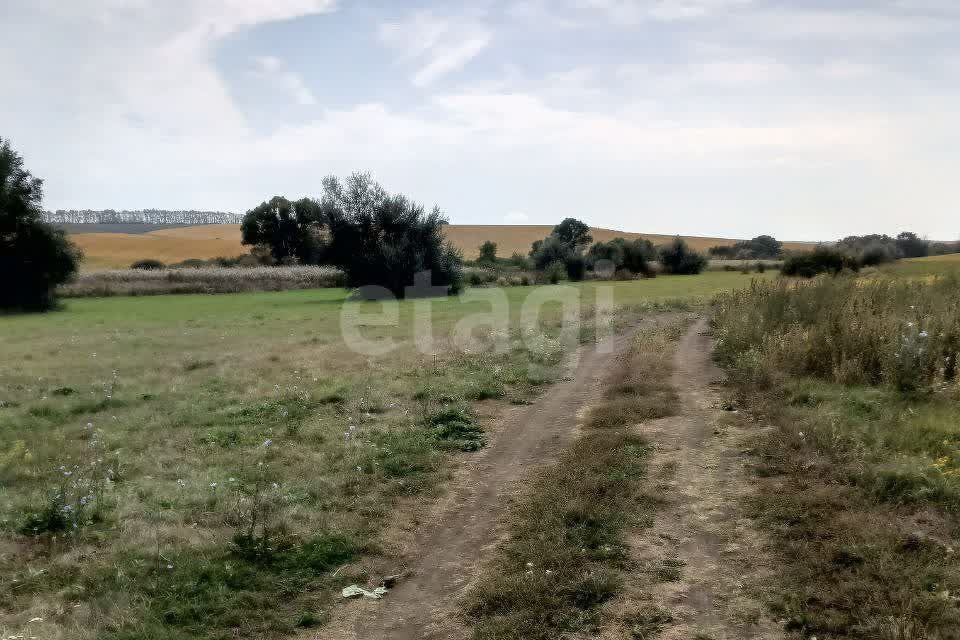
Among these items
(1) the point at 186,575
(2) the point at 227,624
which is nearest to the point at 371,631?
(2) the point at 227,624

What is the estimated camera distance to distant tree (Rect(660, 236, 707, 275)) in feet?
219

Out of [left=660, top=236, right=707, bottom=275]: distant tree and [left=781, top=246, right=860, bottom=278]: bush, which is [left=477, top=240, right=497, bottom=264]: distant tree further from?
[left=781, top=246, right=860, bottom=278]: bush

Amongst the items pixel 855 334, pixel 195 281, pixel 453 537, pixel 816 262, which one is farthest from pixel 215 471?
pixel 195 281

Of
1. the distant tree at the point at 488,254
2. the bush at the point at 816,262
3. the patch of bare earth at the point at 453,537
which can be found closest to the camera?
the patch of bare earth at the point at 453,537

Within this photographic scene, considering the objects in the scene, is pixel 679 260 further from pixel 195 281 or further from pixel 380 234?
pixel 195 281

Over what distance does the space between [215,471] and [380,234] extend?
39024 millimetres

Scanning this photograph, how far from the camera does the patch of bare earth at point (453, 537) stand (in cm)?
486

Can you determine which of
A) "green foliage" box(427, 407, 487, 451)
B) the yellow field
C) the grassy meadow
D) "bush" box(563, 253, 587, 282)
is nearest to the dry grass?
the grassy meadow

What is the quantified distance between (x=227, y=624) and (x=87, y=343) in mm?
20482

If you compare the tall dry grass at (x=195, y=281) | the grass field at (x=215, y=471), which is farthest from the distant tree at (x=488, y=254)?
the grass field at (x=215, y=471)

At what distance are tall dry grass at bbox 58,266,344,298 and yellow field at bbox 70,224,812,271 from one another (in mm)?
22736

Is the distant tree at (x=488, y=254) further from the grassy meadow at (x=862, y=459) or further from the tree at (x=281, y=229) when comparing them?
the grassy meadow at (x=862, y=459)

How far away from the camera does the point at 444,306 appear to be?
3447 cm

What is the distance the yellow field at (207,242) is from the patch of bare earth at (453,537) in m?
73.9
